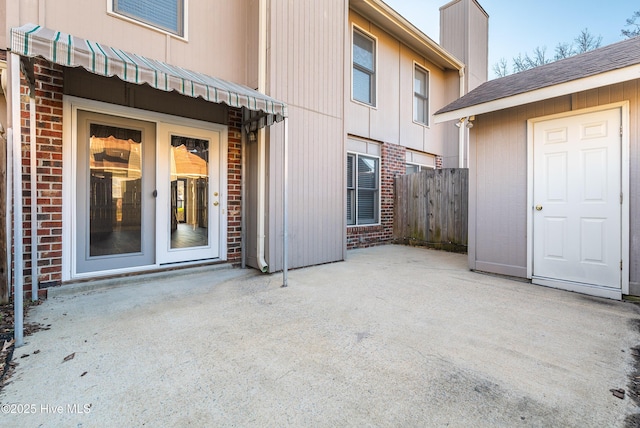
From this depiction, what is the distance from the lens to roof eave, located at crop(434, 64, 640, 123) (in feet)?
10.5

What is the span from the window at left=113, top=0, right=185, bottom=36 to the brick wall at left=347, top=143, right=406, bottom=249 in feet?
16.7

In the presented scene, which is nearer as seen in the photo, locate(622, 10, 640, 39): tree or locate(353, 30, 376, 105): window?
locate(353, 30, 376, 105): window

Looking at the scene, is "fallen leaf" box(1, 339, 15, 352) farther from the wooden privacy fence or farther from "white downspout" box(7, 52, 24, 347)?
the wooden privacy fence

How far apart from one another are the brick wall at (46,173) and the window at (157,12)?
1.19m

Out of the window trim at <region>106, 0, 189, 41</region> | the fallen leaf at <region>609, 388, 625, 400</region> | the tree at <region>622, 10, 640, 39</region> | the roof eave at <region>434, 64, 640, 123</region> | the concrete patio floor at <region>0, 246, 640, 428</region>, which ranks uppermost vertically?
the tree at <region>622, 10, 640, 39</region>

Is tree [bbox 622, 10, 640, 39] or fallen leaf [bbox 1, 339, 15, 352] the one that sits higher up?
tree [bbox 622, 10, 640, 39]

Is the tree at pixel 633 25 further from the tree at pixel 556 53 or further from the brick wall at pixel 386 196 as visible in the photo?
the brick wall at pixel 386 196

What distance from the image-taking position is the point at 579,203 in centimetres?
383

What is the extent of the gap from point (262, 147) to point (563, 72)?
4204 millimetres

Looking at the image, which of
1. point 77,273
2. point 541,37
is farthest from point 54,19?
point 541,37

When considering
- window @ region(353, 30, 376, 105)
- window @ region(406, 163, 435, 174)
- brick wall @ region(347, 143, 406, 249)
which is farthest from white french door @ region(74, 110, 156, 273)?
window @ region(406, 163, 435, 174)

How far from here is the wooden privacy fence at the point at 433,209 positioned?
6.78 m

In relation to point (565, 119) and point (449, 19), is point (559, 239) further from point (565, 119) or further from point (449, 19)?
point (449, 19)

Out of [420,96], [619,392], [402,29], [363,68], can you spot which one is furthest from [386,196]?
[619,392]
